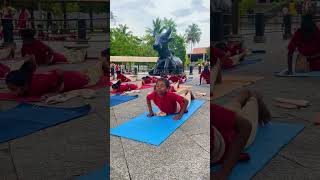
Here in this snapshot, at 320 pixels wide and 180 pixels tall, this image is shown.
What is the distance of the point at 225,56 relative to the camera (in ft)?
5.64

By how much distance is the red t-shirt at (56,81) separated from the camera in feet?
6.78

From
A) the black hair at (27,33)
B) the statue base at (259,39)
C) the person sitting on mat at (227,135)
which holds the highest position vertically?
the black hair at (27,33)

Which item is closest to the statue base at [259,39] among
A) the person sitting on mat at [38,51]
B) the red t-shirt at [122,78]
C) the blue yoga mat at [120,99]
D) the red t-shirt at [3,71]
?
the person sitting on mat at [38,51]

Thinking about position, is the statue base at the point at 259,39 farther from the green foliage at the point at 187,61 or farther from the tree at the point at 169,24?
the green foliage at the point at 187,61

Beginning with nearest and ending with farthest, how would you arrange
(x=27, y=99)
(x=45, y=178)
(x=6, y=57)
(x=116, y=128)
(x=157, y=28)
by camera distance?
1. (x=45, y=178)
2. (x=6, y=57)
3. (x=27, y=99)
4. (x=116, y=128)
5. (x=157, y=28)

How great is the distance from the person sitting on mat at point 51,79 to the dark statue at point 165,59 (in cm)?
150

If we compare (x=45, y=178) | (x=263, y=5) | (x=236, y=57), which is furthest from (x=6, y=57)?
(x=263, y=5)

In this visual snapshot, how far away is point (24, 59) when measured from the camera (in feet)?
6.64

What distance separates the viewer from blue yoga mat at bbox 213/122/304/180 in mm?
1861

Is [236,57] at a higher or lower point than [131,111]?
higher

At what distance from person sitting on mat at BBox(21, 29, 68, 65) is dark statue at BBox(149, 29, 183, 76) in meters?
1.55

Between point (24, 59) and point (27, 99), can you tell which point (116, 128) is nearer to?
point (27, 99)

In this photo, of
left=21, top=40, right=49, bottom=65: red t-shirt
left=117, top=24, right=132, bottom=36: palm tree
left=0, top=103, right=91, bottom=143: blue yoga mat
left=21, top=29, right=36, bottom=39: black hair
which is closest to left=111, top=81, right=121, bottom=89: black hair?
left=117, top=24, right=132, bottom=36: palm tree

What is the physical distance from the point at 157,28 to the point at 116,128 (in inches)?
47.3
